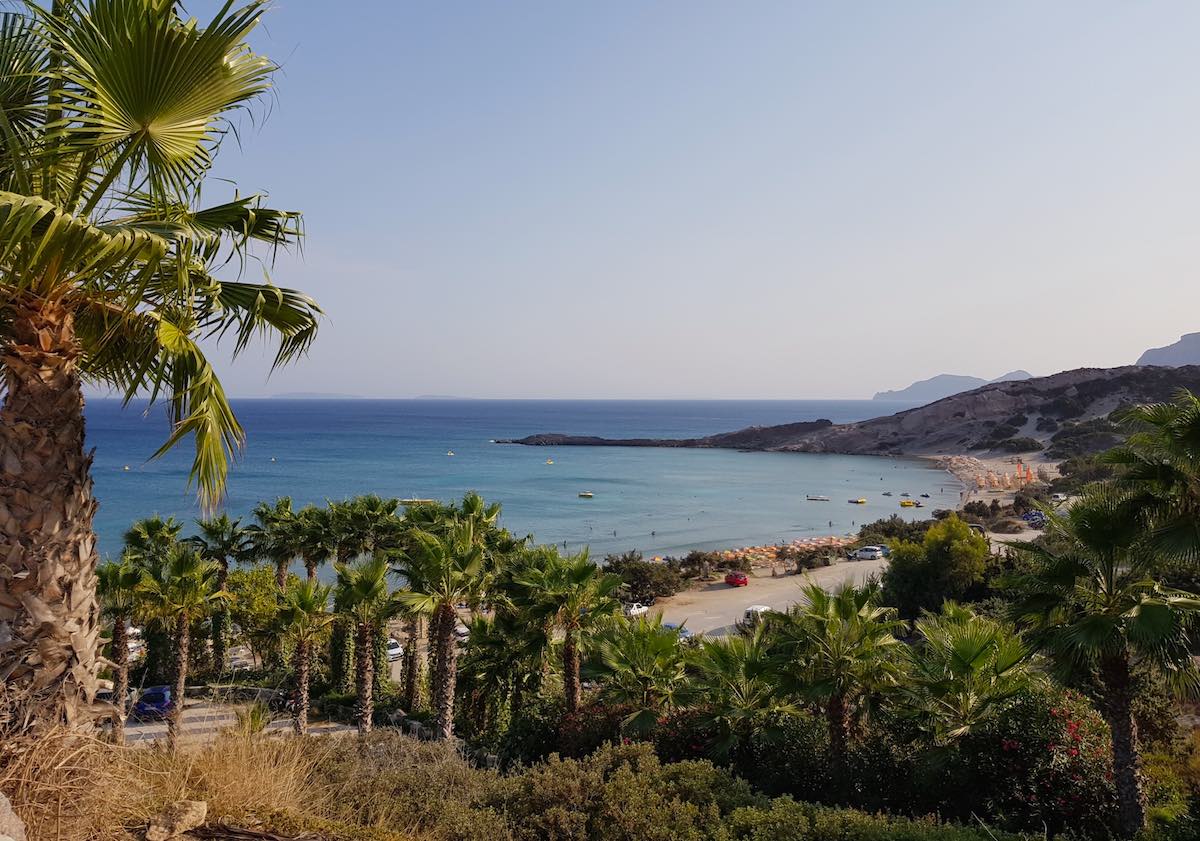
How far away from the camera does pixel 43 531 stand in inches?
150

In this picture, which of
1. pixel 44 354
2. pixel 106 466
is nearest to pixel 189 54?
pixel 44 354

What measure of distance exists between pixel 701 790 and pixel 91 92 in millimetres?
7302

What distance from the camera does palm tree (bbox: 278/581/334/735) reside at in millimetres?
16266

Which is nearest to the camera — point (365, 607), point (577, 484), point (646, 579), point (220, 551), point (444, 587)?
point (444, 587)

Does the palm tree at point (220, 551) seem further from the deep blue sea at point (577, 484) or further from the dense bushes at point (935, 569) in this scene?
the dense bushes at point (935, 569)

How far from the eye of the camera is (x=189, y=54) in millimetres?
3553

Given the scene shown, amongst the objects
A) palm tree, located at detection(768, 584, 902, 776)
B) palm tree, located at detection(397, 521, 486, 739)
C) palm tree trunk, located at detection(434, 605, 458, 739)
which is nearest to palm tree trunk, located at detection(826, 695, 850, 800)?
palm tree, located at detection(768, 584, 902, 776)

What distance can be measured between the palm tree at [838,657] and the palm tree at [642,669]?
2311 millimetres

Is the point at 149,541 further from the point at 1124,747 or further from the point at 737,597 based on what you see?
the point at 737,597

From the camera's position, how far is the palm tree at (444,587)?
14.4 meters

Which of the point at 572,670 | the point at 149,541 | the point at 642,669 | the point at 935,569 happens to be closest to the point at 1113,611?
the point at 642,669

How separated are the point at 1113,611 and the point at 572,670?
8.99 meters

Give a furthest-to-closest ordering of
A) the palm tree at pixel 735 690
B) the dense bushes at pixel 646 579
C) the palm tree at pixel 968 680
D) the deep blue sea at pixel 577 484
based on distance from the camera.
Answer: the deep blue sea at pixel 577 484, the dense bushes at pixel 646 579, the palm tree at pixel 735 690, the palm tree at pixel 968 680

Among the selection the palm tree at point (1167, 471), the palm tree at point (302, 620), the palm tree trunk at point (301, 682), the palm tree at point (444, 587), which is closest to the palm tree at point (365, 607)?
the palm tree at point (302, 620)
